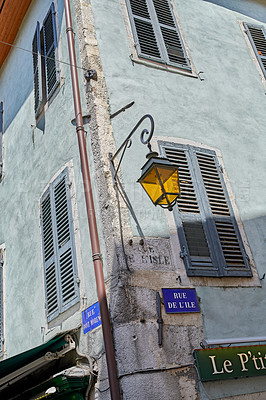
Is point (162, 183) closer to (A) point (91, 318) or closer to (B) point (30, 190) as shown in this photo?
(A) point (91, 318)

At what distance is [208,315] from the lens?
17.8ft

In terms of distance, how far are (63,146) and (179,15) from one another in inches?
132

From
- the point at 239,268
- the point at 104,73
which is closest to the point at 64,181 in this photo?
the point at 104,73

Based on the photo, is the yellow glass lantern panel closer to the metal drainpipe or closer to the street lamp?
the street lamp

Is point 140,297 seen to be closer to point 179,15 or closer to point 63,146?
point 63,146

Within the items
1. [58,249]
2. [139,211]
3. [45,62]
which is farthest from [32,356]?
[45,62]

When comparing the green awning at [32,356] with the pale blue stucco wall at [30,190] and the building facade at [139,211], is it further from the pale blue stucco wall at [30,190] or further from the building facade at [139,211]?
the pale blue stucco wall at [30,190]

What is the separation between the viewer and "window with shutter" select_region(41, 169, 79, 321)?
6.01 meters

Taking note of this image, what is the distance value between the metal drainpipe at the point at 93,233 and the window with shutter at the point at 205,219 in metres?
1.02

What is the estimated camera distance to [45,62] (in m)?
8.02

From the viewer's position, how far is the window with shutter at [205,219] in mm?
5805

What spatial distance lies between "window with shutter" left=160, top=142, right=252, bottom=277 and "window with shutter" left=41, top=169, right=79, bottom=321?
1.38 metres

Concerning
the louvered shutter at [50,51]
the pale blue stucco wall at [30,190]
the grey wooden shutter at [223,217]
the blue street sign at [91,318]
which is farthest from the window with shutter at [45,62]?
the blue street sign at [91,318]

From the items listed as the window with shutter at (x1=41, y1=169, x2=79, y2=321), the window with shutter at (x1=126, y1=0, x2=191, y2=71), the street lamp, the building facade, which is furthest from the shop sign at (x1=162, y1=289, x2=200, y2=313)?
the window with shutter at (x1=126, y1=0, x2=191, y2=71)
